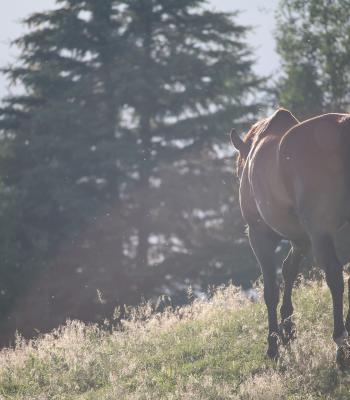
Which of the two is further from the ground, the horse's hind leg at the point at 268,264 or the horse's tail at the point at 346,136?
the horse's tail at the point at 346,136

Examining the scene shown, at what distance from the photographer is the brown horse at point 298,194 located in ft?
24.9

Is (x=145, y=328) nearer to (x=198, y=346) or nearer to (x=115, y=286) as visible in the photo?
(x=198, y=346)

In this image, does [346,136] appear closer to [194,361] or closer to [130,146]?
[194,361]

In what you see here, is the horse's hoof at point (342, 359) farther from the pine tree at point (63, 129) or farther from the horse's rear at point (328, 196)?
the pine tree at point (63, 129)

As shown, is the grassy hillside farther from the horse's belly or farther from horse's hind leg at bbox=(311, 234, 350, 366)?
the horse's belly

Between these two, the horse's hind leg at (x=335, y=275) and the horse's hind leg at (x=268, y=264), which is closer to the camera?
the horse's hind leg at (x=335, y=275)

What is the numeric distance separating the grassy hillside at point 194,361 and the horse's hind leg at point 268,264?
1.36 ft

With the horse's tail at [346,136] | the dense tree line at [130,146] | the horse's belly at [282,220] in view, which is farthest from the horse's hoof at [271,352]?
the dense tree line at [130,146]

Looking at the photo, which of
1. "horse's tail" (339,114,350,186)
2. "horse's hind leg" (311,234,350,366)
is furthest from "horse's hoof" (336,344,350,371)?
"horse's tail" (339,114,350,186)

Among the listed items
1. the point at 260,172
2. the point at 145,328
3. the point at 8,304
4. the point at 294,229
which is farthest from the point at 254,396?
the point at 8,304

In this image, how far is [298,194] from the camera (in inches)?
308

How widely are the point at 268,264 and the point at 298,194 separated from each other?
1.42m

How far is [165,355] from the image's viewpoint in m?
9.84

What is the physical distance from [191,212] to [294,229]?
2413 cm
